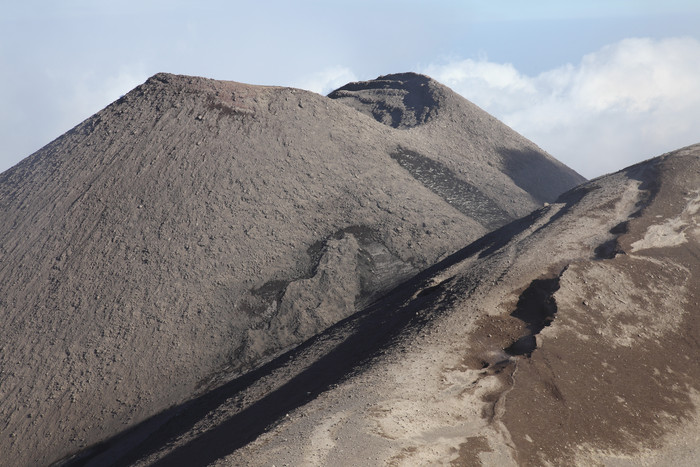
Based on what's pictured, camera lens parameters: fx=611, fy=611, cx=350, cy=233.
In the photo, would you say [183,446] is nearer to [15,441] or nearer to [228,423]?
[228,423]

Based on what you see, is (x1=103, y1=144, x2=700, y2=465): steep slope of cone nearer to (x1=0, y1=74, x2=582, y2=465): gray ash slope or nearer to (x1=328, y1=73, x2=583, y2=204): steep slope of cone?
(x1=0, y1=74, x2=582, y2=465): gray ash slope

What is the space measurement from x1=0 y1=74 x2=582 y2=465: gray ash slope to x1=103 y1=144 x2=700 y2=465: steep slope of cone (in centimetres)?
282

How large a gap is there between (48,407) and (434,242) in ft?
47.6

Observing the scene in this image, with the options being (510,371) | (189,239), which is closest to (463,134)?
(189,239)

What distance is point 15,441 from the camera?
58.3 feet

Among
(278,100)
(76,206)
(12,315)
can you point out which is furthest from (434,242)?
(12,315)

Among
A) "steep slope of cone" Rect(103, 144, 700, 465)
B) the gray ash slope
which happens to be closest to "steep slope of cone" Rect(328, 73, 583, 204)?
the gray ash slope

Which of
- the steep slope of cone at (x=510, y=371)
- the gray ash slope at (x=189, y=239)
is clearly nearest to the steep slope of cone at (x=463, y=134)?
the gray ash slope at (x=189, y=239)

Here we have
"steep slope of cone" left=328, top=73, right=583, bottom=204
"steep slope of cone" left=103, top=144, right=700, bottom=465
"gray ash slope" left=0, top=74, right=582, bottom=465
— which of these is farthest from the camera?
"steep slope of cone" left=328, top=73, right=583, bottom=204

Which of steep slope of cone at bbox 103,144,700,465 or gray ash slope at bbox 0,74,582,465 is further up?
Answer: gray ash slope at bbox 0,74,582,465

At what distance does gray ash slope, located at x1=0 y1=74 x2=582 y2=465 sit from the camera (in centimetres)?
1898

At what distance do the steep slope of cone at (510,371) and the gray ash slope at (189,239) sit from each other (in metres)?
2.82

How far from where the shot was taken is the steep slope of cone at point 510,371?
11.1 meters

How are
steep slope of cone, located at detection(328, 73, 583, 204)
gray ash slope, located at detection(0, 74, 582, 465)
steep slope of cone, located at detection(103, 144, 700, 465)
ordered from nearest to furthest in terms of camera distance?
steep slope of cone, located at detection(103, 144, 700, 465) < gray ash slope, located at detection(0, 74, 582, 465) < steep slope of cone, located at detection(328, 73, 583, 204)
